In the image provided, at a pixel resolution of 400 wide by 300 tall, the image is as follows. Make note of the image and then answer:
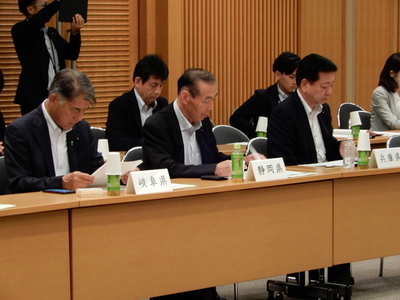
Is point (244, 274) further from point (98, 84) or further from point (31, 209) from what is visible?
point (98, 84)

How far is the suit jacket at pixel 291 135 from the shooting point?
4.53 metres

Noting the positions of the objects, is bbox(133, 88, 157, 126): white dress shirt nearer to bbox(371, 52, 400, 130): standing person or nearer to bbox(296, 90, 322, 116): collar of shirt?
bbox(296, 90, 322, 116): collar of shirt

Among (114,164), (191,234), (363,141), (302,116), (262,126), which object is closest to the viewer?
(114,164)

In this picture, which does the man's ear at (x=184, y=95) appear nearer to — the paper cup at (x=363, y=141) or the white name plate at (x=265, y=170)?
the white name plate at (x=265, y=170)

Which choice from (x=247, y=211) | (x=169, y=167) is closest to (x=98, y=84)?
(x=169, y=167)

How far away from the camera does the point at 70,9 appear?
241 inches

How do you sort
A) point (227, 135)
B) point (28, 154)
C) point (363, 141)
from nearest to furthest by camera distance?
point (28, 154)
point (363, 141)
point (227, 135)

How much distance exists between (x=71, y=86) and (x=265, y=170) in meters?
1.05

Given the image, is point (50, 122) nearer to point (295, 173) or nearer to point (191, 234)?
point (191, 234)

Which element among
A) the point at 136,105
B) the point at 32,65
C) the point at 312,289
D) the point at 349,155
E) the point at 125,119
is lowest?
the point at 312,289

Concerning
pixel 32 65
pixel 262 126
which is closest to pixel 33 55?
pixel 32 65

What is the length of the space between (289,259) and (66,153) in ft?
4.24

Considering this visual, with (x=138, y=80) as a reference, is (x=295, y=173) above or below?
below

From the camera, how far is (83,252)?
9.86 ft
